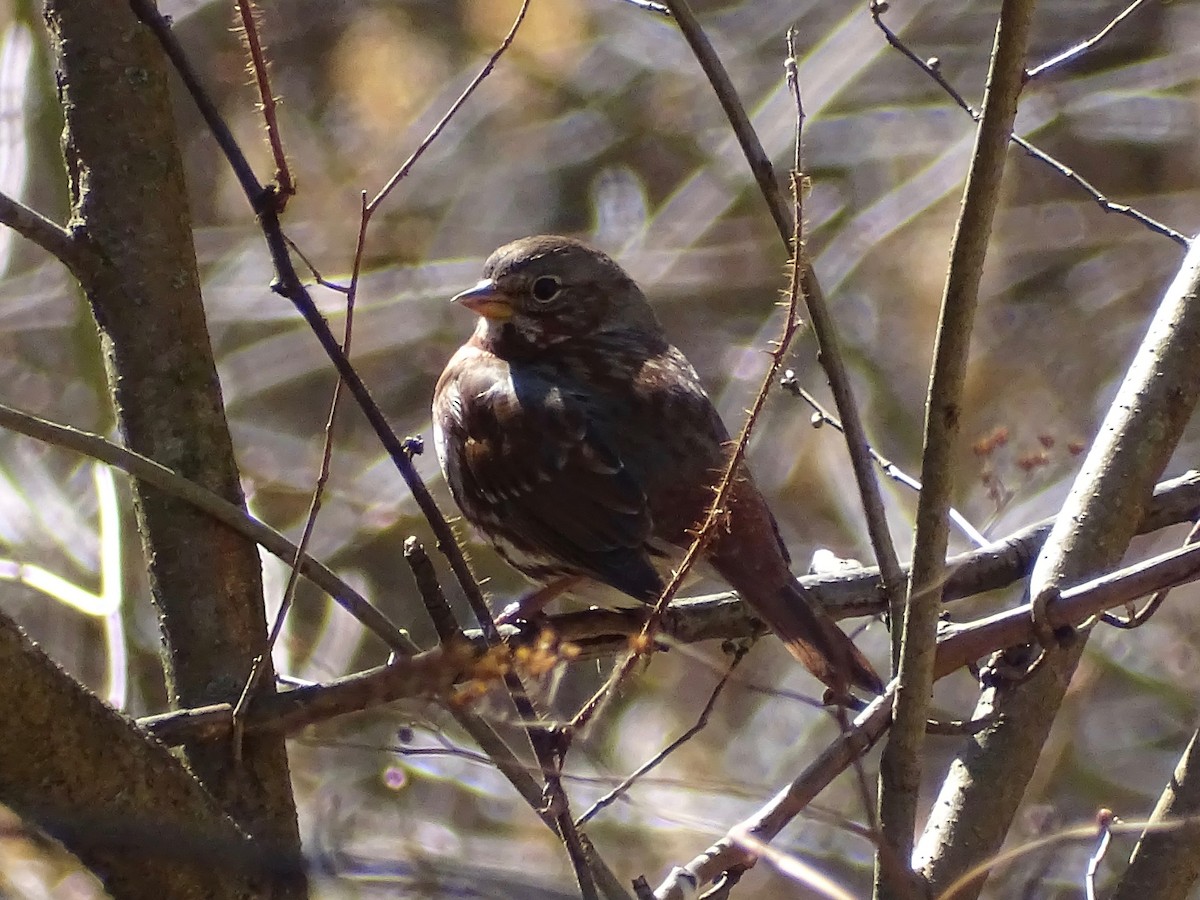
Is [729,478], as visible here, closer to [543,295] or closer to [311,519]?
[311,519]

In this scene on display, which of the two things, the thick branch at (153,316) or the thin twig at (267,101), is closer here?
the thin twig at (267,101)

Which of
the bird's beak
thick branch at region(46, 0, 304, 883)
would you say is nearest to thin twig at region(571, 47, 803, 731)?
thick branch at region(46, 0, 304, 883)

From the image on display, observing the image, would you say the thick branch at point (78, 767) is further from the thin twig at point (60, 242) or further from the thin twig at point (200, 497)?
the thin twig at point (60, 242)

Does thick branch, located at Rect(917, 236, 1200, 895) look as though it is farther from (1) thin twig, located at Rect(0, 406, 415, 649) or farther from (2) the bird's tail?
(1) thin twig, located at Rect(0, 406, 415, 649)

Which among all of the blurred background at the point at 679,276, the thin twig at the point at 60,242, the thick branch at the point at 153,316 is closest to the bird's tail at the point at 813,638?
the thick branch at the point at 153,316

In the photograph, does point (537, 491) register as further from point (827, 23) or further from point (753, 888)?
point (827, 23)

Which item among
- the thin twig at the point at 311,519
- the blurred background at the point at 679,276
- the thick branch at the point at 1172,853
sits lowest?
the thick branch at the point at 1172,853
